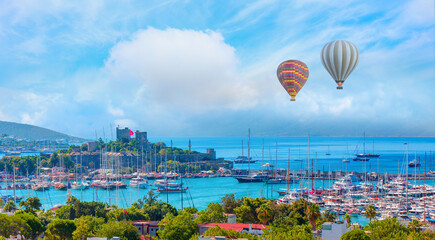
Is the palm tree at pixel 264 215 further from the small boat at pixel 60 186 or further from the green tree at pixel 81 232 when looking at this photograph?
the small boat at pixel 60 186

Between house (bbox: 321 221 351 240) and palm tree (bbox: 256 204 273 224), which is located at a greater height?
house (bbox: 321 221 351 240)

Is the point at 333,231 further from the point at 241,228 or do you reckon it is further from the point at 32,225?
the point at 32,225

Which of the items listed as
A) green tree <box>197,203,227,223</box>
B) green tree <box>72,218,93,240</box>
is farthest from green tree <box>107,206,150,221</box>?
green tree <box>197,203,227,223</box>

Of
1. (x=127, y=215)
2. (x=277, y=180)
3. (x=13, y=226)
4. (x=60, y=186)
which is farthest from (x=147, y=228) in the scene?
(x=277, y=180)

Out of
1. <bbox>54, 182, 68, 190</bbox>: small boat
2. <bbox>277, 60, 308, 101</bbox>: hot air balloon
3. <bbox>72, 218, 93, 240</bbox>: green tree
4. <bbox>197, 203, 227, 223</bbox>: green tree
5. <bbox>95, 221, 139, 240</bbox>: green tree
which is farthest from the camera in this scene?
<bbox>54, 182, 68, 190</bbox>: small boat

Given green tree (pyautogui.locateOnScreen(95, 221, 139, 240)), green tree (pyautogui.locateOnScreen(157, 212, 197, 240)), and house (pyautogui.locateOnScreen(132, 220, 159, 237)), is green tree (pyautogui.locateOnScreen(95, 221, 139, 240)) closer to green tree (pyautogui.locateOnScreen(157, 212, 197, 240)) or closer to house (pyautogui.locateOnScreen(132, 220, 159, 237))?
green tree (pyautogui.locateOnScreen(157, 212, 197, 240))
